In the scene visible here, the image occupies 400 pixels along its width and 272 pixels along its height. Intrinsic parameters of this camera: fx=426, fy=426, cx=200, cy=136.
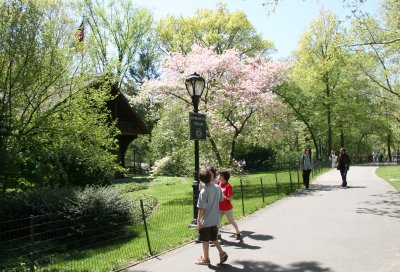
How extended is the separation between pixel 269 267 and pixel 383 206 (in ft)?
23.9

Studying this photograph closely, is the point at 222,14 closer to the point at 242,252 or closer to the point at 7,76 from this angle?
the point at 7,76

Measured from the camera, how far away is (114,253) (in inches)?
350

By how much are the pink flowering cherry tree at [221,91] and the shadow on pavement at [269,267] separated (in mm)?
13380

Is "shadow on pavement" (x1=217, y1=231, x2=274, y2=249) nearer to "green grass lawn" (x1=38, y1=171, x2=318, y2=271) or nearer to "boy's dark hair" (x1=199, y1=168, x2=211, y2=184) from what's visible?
"green grass lawn" (x1=38, y1=171, x2=318, y2=271)

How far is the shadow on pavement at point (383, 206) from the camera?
38.2 ft

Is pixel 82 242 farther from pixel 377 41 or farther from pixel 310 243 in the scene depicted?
pixel 377 41

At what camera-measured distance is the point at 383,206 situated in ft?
41.9

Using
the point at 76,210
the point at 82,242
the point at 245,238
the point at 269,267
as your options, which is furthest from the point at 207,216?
the point at 82,242

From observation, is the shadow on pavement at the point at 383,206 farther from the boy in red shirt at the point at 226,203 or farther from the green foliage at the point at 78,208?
the green foliage at the point at 78,208

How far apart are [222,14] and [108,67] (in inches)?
1207

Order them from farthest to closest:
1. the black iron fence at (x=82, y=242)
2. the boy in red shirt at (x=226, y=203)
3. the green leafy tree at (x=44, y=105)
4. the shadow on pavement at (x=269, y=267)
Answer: the green leafy tree at (x=44, y=105), the boy in red shirt at (x=226, y=203), the black iron fence at (x=82, y=242), the shadow on pavement at (x=269, y=267)

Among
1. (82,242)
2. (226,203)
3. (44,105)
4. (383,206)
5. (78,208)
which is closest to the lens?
(226,203)

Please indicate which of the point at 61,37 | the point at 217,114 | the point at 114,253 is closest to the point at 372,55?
the point at 217,114

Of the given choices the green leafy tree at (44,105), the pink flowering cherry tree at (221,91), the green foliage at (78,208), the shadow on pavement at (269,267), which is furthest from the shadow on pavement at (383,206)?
the green leafy tree at (44,105)
